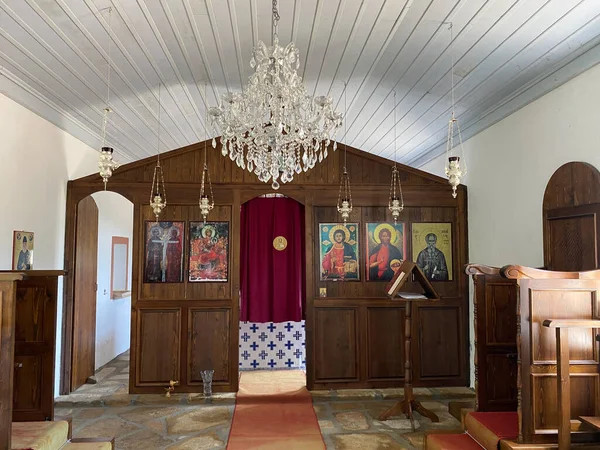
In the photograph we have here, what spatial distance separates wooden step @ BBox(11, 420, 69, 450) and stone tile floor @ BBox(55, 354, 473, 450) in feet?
2.16

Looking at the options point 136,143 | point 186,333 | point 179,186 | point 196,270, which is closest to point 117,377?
point 186,333

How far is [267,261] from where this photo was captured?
525 cm

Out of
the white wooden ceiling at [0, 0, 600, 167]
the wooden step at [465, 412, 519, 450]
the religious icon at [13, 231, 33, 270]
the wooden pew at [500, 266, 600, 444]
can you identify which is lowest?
the wooden step at [465, 412, 519, 450]

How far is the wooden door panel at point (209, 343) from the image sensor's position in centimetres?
457

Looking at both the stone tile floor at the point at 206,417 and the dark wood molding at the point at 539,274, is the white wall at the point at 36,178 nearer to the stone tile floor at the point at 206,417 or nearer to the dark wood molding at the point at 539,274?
the stone tile floor at the point at 206,417

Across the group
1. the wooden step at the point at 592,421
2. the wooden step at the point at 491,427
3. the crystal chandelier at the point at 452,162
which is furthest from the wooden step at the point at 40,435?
the wooden step at the point at 592,421

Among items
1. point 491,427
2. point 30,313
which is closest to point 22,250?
point 30,313

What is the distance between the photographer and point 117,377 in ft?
16.9

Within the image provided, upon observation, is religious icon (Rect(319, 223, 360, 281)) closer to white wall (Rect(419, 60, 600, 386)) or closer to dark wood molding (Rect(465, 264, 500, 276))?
white wall (Rect(419, 60, 600, 386))

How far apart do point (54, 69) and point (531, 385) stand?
3.87m

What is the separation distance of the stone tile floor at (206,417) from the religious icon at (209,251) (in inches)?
48.0

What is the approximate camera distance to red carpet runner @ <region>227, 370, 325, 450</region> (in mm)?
3457

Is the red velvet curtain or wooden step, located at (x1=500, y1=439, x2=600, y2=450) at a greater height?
the red velvet curtain

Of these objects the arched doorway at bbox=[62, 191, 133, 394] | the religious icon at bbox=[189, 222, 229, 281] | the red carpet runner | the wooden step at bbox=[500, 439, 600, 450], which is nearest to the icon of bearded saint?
the red carpet runner
